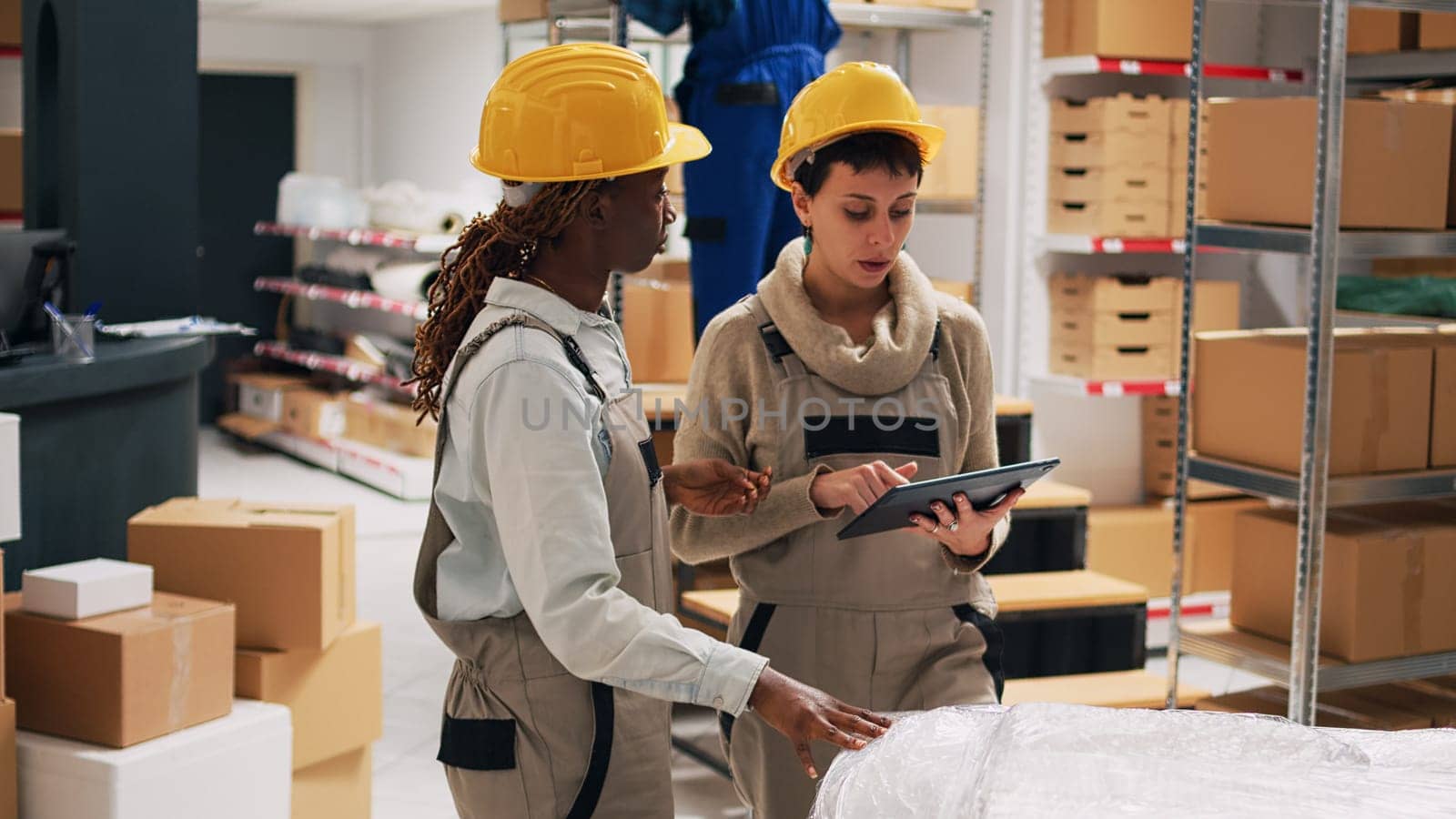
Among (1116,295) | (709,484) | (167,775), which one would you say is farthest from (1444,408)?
(167,775)

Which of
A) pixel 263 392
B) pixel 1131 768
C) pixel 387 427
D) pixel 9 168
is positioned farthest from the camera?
pixel 263 392

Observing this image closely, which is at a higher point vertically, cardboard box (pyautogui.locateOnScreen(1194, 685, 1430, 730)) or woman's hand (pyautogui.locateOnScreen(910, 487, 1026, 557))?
woman's hand (pyautogui.locateOnScreen(910, 487, 1026, 557))

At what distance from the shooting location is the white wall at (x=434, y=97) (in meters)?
9.86

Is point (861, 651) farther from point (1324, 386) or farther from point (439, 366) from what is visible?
point (1324, 386)

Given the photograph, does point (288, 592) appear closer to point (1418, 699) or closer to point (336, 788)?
point (336, 788)

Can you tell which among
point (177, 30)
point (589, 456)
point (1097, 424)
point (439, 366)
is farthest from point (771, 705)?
point (1097, 424)

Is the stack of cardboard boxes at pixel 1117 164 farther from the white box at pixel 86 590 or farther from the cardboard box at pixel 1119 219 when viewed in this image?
the white box at pixel 86 590

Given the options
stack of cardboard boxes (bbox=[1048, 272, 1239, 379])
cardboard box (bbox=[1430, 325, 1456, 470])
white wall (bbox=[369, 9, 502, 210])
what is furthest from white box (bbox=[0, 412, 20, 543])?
white wall (bbox=[369, 9, 502, 210])

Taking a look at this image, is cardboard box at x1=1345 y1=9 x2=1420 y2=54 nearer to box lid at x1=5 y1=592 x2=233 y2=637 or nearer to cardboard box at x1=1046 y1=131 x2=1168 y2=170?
cardboard box at x1=1046 y1=131 x2=1168 y2=170

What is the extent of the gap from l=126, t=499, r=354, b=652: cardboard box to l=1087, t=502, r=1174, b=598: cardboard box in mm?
3078

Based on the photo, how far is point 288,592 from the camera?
136 inches

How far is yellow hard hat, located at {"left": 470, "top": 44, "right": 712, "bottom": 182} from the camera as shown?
1.66 meters

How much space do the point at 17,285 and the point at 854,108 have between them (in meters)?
2.83

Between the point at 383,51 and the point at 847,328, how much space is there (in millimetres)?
9748
